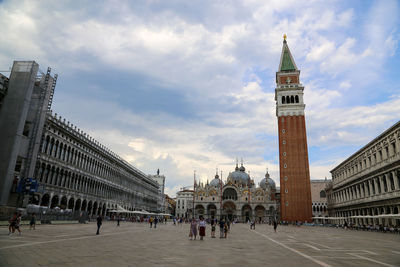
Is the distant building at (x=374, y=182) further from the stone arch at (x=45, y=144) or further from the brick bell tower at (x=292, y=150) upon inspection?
the stone arch at (x=45, y=144)

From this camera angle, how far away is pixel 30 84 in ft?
106

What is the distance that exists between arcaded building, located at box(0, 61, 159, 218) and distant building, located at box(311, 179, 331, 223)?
212ft

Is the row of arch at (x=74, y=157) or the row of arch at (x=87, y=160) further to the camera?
the row of arch at (x=87, y=160)

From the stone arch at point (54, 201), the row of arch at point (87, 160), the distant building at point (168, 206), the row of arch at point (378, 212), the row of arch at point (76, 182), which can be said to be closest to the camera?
the row of arch at point (378, 212)

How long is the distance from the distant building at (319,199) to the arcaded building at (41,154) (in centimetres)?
6465

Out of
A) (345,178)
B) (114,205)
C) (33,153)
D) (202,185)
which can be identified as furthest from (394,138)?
(202,185)

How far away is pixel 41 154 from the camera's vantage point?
35125 millimetres

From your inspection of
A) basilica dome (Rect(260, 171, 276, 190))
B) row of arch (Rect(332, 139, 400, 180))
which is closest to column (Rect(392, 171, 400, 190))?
row of arch (Rect(332, 139, 400, 180))

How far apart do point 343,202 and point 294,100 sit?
2742cm

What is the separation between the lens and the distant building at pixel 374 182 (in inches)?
1303

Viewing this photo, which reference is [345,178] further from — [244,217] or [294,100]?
[244,217]

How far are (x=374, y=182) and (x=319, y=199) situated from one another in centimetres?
5205

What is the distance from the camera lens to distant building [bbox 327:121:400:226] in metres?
33.1

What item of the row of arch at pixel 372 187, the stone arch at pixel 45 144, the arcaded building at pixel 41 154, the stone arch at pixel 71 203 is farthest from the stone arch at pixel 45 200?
the row of arch at pixel 372 187
